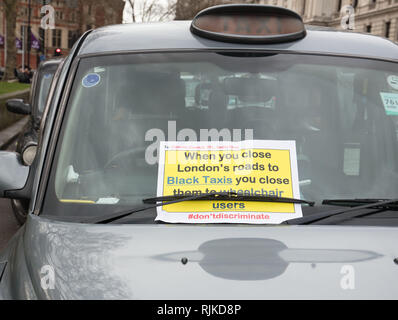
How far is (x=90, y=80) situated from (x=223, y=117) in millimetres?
593

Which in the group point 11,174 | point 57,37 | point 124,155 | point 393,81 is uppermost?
point 393,81

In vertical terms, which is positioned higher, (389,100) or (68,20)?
(389,100)

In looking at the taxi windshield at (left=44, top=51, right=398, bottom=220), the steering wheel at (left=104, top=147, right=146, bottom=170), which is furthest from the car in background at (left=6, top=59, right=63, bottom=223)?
the steering wheel at (left=104, top=147, right=146, bottom=170)

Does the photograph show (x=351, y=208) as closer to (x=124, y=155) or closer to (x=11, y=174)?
(x=124, y=155)

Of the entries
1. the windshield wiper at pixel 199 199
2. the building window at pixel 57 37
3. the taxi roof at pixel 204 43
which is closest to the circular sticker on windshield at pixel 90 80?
the taxi roof at pixel 204 43

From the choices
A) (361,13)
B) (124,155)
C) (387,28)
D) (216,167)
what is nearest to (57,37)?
(361,13)

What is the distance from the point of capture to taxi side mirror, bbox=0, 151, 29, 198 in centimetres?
226

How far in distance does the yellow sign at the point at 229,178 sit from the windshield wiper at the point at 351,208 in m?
0.05

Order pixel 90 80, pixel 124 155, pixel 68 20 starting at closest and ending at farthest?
pixel 124 155
pixel 90 80
pixel 68 20

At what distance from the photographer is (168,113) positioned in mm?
2320

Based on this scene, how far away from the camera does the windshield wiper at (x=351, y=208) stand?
1919 mm

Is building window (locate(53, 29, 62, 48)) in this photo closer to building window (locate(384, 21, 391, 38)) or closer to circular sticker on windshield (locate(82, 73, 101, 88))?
building window (locate(384, 21, 391, 38))

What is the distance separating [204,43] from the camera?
96.3 inches

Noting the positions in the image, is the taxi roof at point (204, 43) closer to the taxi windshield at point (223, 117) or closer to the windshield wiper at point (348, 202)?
the taxi windshield at point (223, 117)
